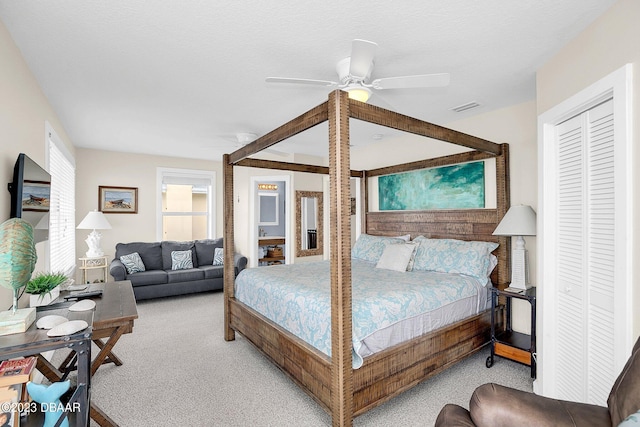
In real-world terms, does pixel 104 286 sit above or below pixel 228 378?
above

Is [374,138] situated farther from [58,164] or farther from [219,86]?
[58,164]

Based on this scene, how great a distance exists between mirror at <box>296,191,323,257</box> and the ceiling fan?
3.67 metres

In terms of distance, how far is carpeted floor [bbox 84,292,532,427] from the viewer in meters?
2.15

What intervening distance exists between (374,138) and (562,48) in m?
2.83

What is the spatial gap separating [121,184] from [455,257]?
231 inches

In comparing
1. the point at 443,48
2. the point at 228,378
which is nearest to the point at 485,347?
the point at 228,378

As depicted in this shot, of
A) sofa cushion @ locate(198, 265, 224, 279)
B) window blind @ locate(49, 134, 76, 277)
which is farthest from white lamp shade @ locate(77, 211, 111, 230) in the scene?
sofa cushion @ locate(198, 265, 224, 279)

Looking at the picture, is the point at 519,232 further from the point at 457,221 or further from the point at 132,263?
the point at 132,263

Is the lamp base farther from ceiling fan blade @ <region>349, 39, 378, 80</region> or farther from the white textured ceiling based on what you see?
ceiling fan blade @ <region>349, 39, 378, 80</region>

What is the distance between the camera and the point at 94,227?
16.5ft

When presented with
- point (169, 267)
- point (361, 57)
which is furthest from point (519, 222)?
point (169, 267)

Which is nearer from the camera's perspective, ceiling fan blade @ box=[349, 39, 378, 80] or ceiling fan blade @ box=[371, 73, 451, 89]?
ceiling fan blade @ box=[349, 39, 378, 80]

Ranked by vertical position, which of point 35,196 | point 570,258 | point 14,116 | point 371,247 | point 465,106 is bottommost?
point 371,247

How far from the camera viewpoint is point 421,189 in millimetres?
4328
